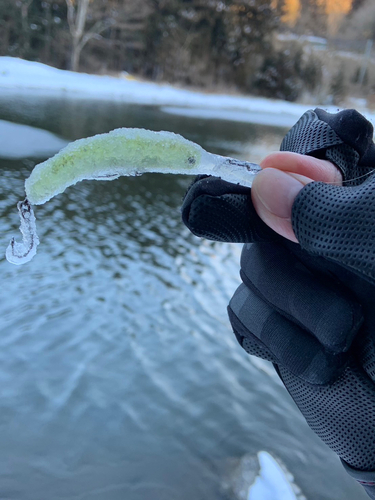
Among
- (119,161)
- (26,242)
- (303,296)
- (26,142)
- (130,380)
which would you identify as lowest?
(130,380)

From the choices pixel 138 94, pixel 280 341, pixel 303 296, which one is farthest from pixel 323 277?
pixel 138 94

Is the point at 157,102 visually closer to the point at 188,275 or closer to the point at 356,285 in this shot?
the point at 188,275

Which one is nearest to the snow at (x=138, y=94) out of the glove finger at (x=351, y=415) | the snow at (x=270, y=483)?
the snow at (x=270, y=483)

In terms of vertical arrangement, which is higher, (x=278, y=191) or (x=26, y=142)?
(x=278, y=191)

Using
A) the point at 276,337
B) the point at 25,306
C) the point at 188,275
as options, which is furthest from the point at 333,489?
the point at 25,306

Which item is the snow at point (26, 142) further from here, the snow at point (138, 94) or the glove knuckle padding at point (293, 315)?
the glove knuckle padding at point (293, 315)

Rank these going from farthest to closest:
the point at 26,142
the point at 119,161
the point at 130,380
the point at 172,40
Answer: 1. the point at 172,40
2. the point at 26,142
3. the point at 130,380
4. the point at 119,161

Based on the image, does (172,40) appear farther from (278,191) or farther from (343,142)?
(278,191)
